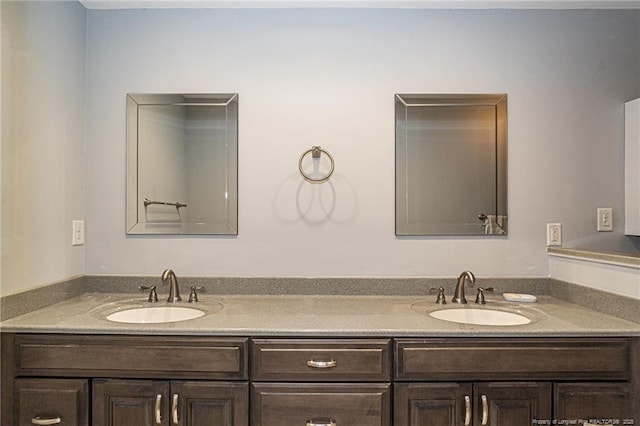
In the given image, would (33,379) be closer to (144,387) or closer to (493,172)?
(144,387)

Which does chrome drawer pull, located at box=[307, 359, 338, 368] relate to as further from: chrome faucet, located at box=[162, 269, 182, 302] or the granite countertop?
chrome faucet, located at box=[162, 269, 182, 302]

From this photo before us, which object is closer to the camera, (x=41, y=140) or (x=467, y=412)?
(x=467, y=412)

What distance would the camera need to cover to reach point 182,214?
2.09 m

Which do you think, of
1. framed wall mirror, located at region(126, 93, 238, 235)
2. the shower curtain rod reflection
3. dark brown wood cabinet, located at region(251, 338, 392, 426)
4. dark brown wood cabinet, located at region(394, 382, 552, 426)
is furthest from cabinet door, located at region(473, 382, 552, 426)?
the shower curtain rod reflection

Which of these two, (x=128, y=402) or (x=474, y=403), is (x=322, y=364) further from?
(x=128, y=402)

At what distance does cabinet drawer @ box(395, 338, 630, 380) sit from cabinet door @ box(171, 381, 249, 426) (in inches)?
22.6

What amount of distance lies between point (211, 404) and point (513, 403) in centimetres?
109

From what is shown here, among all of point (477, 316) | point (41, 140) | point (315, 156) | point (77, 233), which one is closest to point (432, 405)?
point (477, 316)

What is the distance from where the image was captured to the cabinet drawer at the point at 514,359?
1.49m

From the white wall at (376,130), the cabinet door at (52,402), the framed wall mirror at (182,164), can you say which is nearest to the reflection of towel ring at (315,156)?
the white wall at (376,130)

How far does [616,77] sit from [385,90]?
1175 millimetres

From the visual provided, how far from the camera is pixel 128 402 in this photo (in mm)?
1504

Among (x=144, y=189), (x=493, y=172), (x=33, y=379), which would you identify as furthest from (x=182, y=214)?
(x=493, y=172)

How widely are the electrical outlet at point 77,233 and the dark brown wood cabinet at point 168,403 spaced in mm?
791
